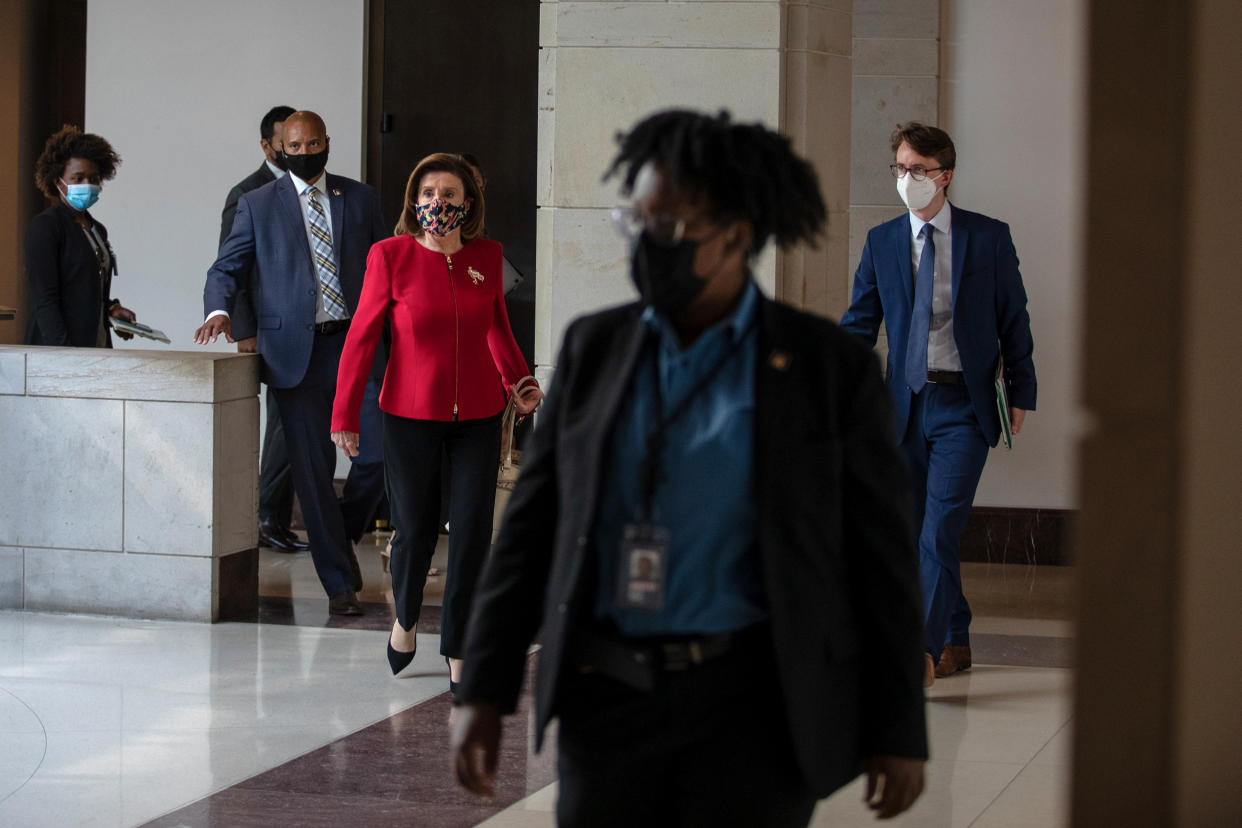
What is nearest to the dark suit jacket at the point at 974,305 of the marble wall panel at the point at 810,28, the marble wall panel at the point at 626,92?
the marble wall panel at the point at 626,92

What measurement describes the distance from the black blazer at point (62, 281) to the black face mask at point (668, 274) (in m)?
6.44

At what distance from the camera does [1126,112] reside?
6.73 ft

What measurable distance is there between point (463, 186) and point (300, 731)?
1957 mm

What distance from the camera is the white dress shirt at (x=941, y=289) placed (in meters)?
6.01

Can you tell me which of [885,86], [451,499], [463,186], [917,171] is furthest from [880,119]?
[451,499]

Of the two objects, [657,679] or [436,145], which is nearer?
[657,679]

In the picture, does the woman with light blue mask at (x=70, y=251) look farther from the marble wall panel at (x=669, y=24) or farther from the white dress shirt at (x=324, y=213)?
the marble wall panel at (x=669, y=24)

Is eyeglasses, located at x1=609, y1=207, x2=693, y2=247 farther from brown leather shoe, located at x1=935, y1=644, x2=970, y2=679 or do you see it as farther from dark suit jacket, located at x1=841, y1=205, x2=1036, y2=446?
brown leather shoe, located at x1=935, y1=644, x2=970, y2=679

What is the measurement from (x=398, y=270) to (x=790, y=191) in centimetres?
347

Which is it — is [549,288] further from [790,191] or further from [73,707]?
[790,191]

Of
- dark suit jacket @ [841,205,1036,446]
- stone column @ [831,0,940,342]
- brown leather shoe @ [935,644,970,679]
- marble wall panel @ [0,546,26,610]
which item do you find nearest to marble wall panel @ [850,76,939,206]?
stone column @ [831,0,940,342]

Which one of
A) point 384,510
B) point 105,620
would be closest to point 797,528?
point 105,620

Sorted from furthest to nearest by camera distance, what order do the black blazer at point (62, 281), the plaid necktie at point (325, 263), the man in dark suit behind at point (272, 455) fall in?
the man in dark suit behind at point (272, 455)
the black blazer at point (62, 281)
the plaid necktie at point (325, 263)

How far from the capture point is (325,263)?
7309 mm
